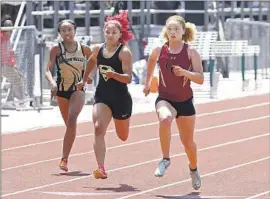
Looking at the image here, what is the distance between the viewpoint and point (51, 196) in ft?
33.4

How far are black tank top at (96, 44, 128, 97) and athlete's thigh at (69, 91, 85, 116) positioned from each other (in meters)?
1.02

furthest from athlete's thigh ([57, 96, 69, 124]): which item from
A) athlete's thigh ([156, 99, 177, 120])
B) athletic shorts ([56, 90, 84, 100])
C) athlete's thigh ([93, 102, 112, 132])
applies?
athlete's thigh ([156, 99, 177, 120])

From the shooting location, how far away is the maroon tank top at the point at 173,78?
1042cm

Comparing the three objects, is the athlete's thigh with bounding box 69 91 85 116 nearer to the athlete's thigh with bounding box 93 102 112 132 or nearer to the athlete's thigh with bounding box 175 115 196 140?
the athlete's thigh with bounding box 93 102 112 132

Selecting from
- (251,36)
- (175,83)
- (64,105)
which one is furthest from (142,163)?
(251,36)

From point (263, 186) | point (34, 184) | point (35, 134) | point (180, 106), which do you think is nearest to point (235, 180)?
point (263, 186)

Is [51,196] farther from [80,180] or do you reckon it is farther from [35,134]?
[35,134]

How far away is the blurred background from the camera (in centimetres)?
2142

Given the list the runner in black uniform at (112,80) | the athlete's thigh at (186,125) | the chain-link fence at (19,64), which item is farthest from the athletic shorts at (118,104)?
the chain-link fence at (19,64)

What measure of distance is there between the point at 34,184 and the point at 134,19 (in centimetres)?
2190

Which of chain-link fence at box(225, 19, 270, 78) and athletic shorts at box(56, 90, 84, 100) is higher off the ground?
athletic shorts at box(56, 90, 84, 100)

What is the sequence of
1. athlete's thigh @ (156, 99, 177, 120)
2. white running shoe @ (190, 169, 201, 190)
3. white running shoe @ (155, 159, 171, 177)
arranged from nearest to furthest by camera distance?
athlete's thigh @ (156, 99, 177, 120), white running shoe @ (155, 159, 171, 177), white running shoe @ (190, 169, 201, 190)

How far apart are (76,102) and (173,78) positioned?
7.06 feet

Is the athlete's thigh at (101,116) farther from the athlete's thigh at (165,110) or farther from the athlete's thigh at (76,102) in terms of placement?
the athlete's thigh at (76,102)
